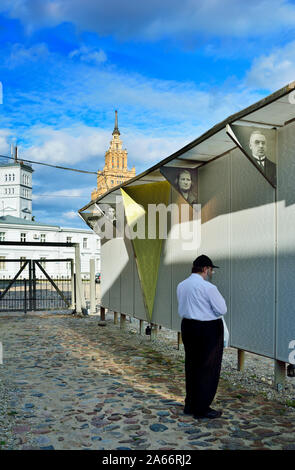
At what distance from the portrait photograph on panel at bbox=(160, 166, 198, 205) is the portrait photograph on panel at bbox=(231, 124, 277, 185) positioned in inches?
90.2

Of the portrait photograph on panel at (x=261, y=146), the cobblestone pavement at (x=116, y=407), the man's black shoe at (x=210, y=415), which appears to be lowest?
the cobblestone pavement at (x=116, y=407)

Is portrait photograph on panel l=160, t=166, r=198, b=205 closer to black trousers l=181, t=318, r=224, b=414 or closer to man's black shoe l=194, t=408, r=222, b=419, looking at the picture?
black trousers l=181, t=318, r=224, b=414

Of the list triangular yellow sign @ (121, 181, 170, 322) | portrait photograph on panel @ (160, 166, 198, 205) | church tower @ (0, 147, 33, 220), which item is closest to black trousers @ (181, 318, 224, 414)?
portrait photograph on panel @ (160, 166, 198, 205)

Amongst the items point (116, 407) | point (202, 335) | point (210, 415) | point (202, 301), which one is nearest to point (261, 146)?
point (202, 301)

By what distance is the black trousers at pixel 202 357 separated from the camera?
5.19 metres

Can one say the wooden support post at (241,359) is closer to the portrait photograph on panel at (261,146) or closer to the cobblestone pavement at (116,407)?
the cobblestone pavement at (116,407)

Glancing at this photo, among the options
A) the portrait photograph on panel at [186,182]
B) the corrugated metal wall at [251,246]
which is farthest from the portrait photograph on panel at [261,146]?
the portrait photograph on panel at [186,182]

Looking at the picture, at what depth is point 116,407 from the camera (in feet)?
19.0

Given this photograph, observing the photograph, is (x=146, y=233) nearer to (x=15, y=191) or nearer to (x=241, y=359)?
(x=241, y=359)

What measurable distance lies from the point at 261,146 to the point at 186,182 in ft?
7.67

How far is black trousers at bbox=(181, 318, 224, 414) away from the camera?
204 inches

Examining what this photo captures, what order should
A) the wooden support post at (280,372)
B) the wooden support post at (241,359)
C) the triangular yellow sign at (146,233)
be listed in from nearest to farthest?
the wooden support post at (280,372)
the wooden support post at (241,359)
the triangular yellow sign at (146,233)
